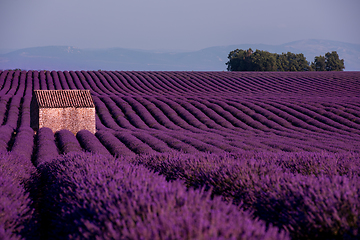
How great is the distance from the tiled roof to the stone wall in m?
0.33

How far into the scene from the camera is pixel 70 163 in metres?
6.99

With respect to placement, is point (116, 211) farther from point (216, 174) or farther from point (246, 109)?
point (246, 109)

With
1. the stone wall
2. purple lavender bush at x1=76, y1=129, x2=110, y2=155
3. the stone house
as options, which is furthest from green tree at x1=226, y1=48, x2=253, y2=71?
purple lavender bush at x1=76, y1=129, x2=110, y2=155

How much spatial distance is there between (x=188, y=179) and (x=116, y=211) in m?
3.06

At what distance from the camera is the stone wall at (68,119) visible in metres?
22.4

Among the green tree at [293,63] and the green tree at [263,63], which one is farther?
the green tree at [293,63]

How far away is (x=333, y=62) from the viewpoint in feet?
282

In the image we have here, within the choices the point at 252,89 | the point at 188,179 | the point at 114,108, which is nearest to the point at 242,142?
the point at 188,179

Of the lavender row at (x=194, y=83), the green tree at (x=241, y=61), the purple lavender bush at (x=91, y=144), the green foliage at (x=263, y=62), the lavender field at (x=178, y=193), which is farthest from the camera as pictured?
the green tree at (x=241, y=61)

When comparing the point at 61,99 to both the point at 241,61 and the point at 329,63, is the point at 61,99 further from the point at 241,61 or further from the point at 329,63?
the point at 329,63

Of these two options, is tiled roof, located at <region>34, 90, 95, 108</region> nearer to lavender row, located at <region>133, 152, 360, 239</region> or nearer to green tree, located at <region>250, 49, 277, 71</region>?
lavender row, located at <region>133, 152, 360, 239</region>

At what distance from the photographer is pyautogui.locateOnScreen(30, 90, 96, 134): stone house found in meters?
22.4

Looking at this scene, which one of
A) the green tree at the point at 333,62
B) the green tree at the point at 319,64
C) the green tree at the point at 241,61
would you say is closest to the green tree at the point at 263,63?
the green tree at the point at 241,61

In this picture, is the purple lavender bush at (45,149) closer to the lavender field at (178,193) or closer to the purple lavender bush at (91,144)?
the lavender field at (178,193)
